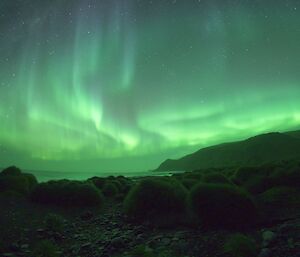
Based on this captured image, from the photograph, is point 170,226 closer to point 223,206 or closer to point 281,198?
point 223,206

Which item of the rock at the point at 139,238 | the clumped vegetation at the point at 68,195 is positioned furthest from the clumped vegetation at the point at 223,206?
the clumped vegetation at the point at 68,195

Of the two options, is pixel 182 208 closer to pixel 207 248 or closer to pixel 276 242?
pixel 207 248

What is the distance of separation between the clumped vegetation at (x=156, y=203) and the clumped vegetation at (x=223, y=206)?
1143mm

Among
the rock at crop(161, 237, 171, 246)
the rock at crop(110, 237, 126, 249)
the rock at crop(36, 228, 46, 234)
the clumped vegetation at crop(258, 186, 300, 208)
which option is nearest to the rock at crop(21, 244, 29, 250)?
the rock at crop(36, 228, 46, 234)

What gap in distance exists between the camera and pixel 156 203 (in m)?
12.0

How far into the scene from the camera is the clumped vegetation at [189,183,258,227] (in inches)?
392

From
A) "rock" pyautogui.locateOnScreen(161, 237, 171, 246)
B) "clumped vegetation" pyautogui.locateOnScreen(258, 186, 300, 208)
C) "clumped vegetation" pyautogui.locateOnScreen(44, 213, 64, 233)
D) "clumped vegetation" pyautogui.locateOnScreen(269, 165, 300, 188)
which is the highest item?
"clumped vegetation" pyautogui.locateOnScreen(269, 165, 300, 188)

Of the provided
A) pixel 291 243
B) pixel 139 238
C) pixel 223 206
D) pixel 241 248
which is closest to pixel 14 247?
pixel 139 238

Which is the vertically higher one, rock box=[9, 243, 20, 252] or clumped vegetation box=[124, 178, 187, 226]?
clumped vegetation box=[124, 178, 187, 226]

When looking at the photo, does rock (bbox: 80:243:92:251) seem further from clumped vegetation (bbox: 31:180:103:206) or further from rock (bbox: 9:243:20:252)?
clumped vegetation (bbox: 31:180:103:206)

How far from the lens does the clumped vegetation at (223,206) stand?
995cm

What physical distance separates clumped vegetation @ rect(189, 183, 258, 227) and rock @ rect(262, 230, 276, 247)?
63.1 inches

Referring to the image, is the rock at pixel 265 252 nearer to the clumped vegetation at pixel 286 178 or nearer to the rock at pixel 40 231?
the rock at pixel 40 231

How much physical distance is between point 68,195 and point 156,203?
8.43 metres
